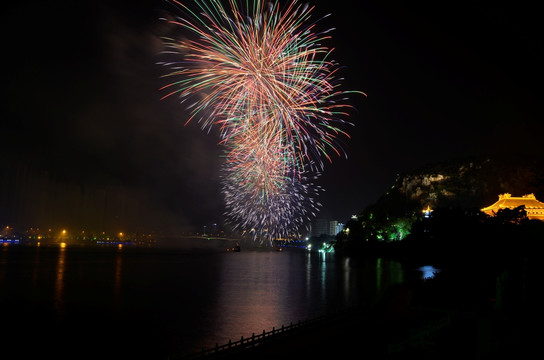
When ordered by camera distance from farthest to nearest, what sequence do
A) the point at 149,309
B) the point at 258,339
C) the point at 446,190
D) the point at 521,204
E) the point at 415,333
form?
the point at 446,190
the point at 521,204
the point at 149,309
the point at 258,339
the point at 415,333

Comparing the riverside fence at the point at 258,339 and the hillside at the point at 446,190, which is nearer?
the riverside fence at the point at 258,339

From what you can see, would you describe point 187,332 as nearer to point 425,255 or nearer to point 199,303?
point 199,303

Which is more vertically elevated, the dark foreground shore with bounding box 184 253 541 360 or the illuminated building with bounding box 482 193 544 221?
the illuminated building with bounding box 482 193 544 221

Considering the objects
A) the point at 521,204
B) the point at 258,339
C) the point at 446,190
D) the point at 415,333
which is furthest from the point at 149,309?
the point at 446,190

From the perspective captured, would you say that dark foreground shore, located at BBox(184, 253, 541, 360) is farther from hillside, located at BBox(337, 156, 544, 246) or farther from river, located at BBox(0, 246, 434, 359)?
hillside, located at BBox(337, 156, 544, 246)

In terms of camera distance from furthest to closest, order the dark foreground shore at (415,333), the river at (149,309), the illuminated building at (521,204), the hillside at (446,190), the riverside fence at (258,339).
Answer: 1. the hillside at (446,190)
2. the illuminated building at (521,204)
3. the river at (149,309)
4. the riverside fence at (258,339)
5. the dark foreground shore at (415,333)

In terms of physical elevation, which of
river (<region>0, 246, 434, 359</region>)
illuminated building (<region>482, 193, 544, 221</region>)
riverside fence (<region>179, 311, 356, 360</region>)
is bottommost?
river (<region>0, 246, 434, 359</region>)

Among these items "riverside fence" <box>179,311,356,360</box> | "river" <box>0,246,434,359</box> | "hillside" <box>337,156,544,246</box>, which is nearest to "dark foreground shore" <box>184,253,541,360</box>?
"riverside fence" <box>179,311,356,360</box>

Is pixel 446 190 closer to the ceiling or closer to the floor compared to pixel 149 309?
closer to the ceiling

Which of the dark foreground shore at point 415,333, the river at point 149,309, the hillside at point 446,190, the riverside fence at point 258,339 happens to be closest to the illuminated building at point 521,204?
the hillside at point 446,190

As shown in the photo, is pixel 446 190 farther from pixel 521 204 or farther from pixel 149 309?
pixel 149 309

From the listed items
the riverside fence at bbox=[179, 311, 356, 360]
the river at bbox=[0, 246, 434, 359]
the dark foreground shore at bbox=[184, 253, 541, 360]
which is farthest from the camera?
the river at bbox=[0, 246, 434, 359]

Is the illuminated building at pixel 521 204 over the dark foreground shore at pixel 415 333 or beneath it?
over

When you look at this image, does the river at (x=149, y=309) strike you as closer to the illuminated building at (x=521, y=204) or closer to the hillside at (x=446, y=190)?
the illuminated building at (x=521, y=204)
